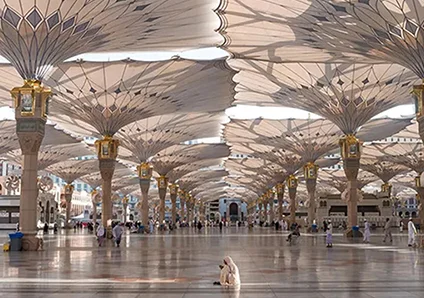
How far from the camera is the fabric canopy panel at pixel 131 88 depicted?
30.6 m

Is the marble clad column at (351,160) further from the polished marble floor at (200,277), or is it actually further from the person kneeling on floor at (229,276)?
the person kneeling on floor at (229,276)

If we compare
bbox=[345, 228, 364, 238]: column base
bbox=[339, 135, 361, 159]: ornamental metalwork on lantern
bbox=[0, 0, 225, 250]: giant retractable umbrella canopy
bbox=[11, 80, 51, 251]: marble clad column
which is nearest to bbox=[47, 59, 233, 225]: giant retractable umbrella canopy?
bbox=[0, 0, 225, 250]: giant retractable umbrella canopy

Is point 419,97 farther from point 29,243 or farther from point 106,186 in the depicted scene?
point 106,186

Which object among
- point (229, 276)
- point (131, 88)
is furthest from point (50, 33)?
point (229, 276)

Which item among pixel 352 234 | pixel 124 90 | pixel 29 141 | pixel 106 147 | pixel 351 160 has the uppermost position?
pixel 124 90

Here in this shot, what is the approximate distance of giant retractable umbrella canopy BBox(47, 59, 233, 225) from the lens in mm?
30641

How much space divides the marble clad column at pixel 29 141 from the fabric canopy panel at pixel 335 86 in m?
12.8

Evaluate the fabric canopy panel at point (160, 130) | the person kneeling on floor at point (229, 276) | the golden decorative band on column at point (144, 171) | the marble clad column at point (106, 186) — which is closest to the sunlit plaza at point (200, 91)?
the person kneeling on floor at point (229, 276)

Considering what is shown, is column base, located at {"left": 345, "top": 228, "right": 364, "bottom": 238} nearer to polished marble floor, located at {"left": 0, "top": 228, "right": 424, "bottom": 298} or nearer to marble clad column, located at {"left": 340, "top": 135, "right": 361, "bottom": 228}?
marble clad column, located at {"left": 340, "top": 135, "right": 361, "bottom": 228}

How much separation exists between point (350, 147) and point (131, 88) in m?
14.0

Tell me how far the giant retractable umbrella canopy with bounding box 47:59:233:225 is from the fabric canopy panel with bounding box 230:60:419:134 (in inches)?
85.0

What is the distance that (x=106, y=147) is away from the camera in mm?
34938

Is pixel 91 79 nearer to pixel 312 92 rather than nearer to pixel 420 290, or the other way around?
pixel 312 92

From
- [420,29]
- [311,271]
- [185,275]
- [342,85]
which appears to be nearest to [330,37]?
[420,29]
